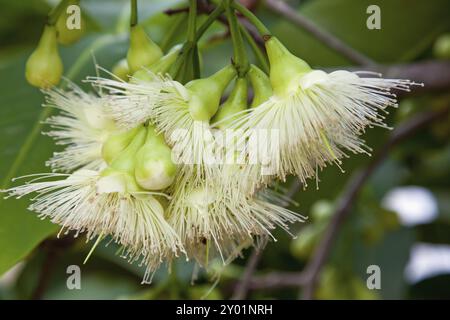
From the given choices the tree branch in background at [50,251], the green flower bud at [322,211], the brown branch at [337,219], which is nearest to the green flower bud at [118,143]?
the tree branch in background at [50,251]

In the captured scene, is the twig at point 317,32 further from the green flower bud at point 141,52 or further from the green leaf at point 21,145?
the green flower bud at point 141,52

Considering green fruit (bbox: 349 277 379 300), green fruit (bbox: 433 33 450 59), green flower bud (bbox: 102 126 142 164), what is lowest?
green fruit (bbox: 349 277 379 300)

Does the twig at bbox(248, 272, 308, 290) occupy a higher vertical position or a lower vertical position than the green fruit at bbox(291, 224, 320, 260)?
lower

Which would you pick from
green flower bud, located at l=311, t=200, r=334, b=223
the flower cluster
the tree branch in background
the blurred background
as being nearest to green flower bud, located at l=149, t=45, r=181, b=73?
the flower cluster

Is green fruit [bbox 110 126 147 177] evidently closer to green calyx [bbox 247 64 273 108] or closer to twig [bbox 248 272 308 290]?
green calyx [bbox 247 64 273 108]
